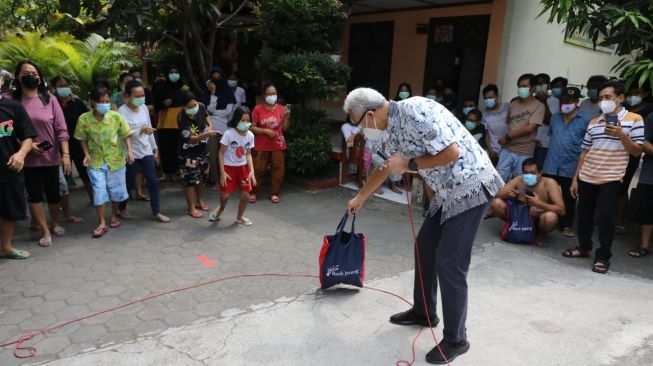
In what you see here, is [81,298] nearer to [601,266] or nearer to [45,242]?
[45,242]

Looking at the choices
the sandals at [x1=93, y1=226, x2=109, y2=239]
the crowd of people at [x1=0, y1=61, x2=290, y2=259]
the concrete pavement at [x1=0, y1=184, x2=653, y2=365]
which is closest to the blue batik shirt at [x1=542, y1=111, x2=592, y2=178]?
the concrete pavement at [x1=0, y1=184, x2=653, y2=365]

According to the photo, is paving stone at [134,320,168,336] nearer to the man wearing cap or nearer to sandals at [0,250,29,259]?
sandals at [0,250,29,259]

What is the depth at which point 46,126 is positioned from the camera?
470cm

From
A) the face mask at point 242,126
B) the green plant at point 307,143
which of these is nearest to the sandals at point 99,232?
the face mask at point 242,126

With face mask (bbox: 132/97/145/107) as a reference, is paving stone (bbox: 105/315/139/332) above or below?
below

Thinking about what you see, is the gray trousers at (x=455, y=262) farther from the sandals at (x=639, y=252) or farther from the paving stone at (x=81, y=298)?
the sandals at (x=639, y=252)

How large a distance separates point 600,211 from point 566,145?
1.16 m

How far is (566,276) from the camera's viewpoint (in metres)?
4.41

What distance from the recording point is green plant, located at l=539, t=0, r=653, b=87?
17.0 feet

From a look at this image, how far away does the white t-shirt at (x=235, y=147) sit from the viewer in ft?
18.0

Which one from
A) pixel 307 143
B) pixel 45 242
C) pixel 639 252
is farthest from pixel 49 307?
pixel 639 252

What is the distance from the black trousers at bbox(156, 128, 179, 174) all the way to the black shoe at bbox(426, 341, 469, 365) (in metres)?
5.42

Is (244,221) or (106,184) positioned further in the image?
(244,221)

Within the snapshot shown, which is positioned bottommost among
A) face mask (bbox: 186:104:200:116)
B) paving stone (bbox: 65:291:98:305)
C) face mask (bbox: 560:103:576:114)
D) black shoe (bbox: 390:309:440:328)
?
paving stone (bbox: 65:291:98:305)
